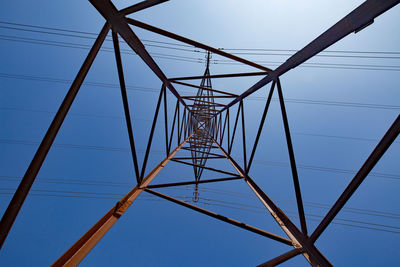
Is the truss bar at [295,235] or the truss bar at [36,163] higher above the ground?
the truss bar at [36,163]

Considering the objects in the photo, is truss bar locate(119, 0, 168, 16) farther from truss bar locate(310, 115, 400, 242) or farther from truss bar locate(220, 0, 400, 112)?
truss bar locate(310, 115, 400, 242)

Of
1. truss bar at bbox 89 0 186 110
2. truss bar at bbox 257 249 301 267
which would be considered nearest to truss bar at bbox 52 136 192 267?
truss bar at bbox 257 249 301 267

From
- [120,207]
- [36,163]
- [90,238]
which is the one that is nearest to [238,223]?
[120,207]

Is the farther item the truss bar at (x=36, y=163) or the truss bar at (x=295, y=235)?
the truss bar at (x=295, y=235)

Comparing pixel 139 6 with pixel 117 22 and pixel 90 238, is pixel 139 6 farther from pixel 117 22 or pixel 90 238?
pixel 90 238

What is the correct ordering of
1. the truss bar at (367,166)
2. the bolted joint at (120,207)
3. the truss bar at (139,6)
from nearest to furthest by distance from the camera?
the truss bar at (367,166), the truss bar at (139,6), the bolted joint at (120,207)

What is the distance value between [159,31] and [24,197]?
3.15 meters

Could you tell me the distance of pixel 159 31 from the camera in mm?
3219

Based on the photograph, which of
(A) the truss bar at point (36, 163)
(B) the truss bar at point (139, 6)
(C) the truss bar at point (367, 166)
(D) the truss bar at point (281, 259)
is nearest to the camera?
(A) the truss bar at point (36, 163)

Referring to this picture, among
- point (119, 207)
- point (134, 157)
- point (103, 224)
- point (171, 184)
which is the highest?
point (134, 157)

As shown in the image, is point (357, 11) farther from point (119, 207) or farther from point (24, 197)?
point (119, 207)

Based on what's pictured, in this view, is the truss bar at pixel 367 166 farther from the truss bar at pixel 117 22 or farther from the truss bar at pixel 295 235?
the truss bar at pixel 117 22

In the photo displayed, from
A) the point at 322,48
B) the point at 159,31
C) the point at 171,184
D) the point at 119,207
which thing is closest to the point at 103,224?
the point at 119,207

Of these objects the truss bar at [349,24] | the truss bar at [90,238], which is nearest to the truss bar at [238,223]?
the truss bar at [90,238]
